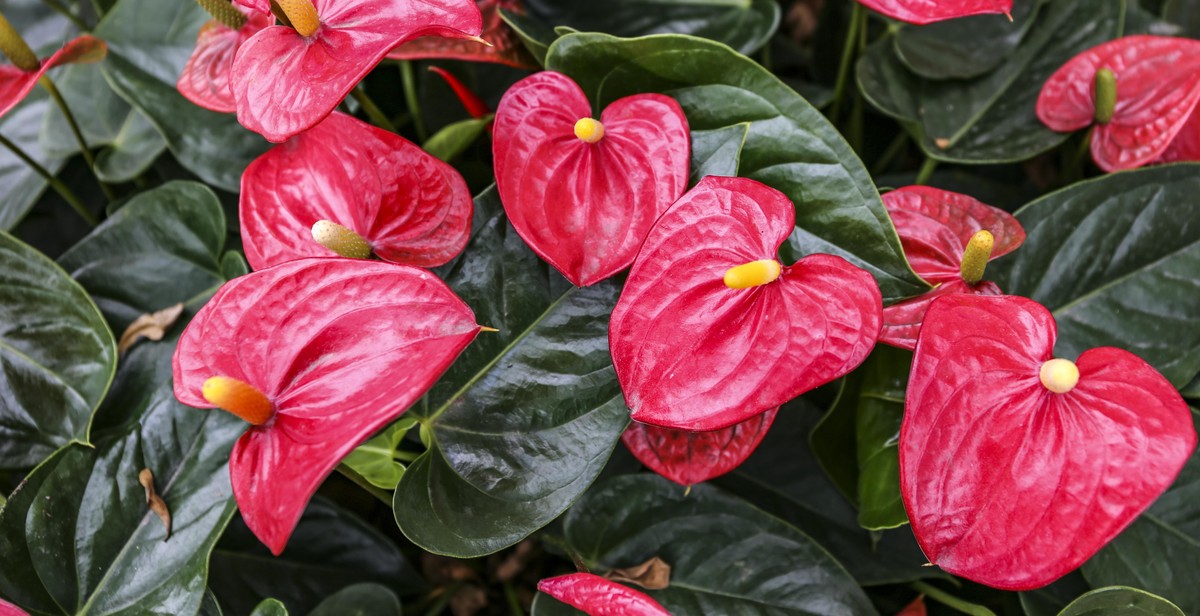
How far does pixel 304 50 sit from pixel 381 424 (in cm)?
31

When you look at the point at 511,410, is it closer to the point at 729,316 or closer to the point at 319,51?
the point at 729,316

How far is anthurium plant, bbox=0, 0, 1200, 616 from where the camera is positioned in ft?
1.88

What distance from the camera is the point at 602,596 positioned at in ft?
1.98

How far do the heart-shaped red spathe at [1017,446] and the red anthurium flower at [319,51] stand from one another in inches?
16.1

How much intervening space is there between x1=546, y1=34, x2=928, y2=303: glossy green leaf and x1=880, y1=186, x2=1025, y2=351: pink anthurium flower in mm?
24

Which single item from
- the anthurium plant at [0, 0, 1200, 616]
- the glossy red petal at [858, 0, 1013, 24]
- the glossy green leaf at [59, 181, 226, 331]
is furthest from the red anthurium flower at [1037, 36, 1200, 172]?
the glossy green leaf at [59, 181, 226, 331]

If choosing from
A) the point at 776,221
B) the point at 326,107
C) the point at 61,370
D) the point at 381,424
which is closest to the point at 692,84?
the point at 776,221

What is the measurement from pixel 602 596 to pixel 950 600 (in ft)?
1.36

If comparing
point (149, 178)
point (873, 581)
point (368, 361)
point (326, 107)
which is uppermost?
point (326, 107)

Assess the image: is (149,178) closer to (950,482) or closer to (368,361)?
(368,361)

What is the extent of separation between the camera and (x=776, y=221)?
0.61 metres

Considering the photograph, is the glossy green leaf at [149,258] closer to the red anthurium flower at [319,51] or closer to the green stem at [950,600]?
the red anthurium flower at [319,51]

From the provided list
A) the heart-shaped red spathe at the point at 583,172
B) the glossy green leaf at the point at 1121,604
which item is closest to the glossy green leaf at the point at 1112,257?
the glossy green leaf at the point at 1121,604

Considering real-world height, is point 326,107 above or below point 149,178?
above
